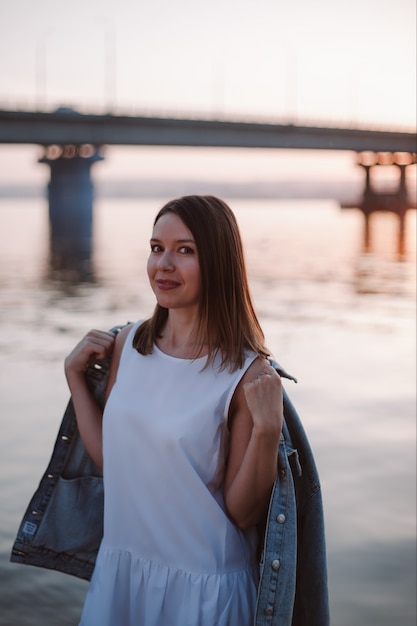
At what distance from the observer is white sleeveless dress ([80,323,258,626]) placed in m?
2.71

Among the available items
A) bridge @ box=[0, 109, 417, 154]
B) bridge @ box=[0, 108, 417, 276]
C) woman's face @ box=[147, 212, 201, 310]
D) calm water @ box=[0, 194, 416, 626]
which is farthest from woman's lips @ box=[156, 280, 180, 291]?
bridge @ box=[0, 109, 417, 154]

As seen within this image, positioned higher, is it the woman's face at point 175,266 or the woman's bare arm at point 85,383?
the woman's face at point 175,266

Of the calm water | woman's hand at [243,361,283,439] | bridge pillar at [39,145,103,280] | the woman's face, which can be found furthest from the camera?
bridge pillar at [39,145,103,280]

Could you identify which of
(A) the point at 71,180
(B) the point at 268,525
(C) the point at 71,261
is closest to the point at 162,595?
(B) the point at 268,525

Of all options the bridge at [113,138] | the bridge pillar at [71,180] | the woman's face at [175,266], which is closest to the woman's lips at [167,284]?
the woman's face at [175,266]

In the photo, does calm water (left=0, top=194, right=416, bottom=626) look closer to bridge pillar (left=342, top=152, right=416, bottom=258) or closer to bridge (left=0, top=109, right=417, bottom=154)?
bridge (left=0, top=109, right=417, bottom=154)

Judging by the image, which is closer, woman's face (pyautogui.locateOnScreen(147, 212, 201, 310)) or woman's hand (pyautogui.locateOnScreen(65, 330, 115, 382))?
woman's face (pyautogui.locateOnScreen(147, 212, 201, 310))

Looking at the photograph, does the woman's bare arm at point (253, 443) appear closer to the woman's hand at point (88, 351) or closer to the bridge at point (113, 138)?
the woman's hand at point (88, 351)

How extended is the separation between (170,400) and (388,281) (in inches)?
827

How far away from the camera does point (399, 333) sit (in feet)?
47.8

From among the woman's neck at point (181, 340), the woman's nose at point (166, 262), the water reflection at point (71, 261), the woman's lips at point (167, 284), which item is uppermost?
the water reflection at point (71, 261)

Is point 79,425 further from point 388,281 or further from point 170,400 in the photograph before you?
point 388,281

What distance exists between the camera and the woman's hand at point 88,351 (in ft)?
9.93

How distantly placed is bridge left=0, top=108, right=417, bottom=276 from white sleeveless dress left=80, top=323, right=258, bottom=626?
31267mm
